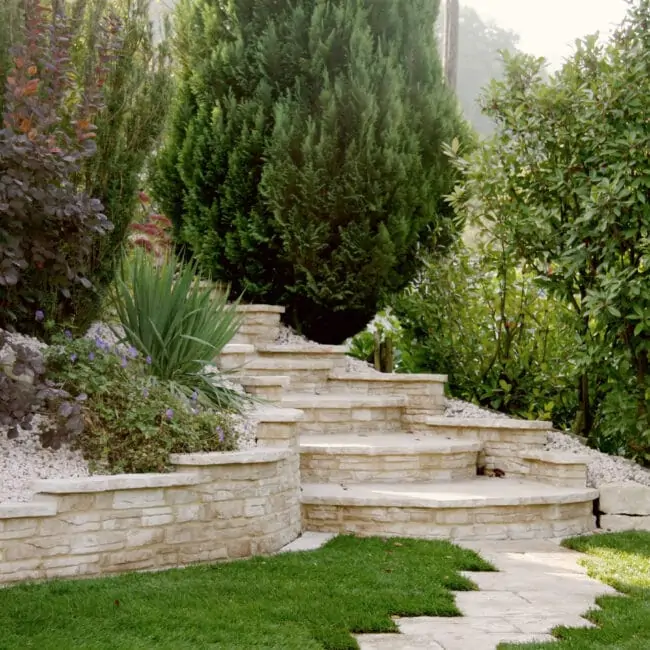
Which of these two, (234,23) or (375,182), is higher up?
(234,23)

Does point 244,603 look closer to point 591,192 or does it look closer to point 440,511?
point 440,511

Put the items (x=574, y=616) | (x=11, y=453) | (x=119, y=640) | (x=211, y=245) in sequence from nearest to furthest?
(x=119, y=640) < (x=574, y=616) < (x=11, y=453) < (x=211, y=245)

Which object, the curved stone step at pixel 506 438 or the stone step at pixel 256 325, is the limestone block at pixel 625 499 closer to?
the curved stone step at pixel 506 438

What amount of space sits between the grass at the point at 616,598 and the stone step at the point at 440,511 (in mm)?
247

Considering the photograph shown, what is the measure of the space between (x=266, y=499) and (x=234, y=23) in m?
4.75

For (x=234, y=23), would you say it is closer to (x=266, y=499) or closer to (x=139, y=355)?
(x=139, y=355)

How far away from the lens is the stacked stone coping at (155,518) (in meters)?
4.05

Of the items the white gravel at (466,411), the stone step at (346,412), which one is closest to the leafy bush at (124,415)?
the stone step at (346,412)

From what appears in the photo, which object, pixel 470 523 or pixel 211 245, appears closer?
pixel 470 523

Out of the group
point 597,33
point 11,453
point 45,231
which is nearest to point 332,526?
point 11,453

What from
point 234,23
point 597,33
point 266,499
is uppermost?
point 234,23

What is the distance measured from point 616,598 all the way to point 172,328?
117 inches

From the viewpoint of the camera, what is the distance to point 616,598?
14.1ft

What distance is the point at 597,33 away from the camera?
651 centimetres
